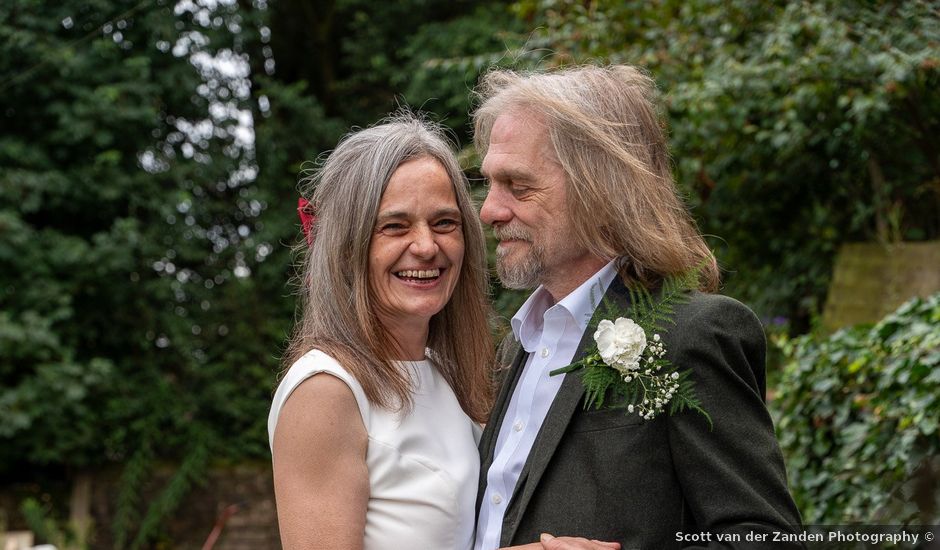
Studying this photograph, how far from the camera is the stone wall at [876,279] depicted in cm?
580

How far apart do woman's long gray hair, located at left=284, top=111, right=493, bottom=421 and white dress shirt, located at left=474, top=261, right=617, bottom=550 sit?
0.29 metres

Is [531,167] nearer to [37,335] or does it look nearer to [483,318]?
[483,318]

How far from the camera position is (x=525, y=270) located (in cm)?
256

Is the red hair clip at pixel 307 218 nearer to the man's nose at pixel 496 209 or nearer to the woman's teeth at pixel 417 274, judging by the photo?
the woman's teeth at pixel 417 274

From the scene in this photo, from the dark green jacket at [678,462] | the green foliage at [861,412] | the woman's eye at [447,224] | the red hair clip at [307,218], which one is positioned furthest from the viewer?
the green foliage at [861,412]

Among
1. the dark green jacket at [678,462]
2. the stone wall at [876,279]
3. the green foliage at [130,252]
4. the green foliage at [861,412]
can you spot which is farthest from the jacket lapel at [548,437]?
the green foliage at [130,252]

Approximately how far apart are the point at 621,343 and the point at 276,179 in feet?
28.7

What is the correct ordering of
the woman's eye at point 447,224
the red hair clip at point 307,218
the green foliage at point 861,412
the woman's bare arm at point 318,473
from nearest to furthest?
1. the woman's bare arm at point 318,473
2. the woman's eye at point 447,224
3. the red hair clip at point 307,218
4. the green foliage at point 861,412

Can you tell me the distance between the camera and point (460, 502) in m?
2.54

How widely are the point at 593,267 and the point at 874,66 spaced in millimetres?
3120

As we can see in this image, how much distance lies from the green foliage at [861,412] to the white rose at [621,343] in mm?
1463

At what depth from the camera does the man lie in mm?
2125

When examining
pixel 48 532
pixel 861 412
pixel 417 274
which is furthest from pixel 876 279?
pixel 48 532

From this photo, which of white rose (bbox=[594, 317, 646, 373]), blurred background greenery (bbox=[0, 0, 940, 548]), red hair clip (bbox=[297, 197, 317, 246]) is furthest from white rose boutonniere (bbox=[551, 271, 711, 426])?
blurred background greenery (bbox=[0, 0, 940, 548])
